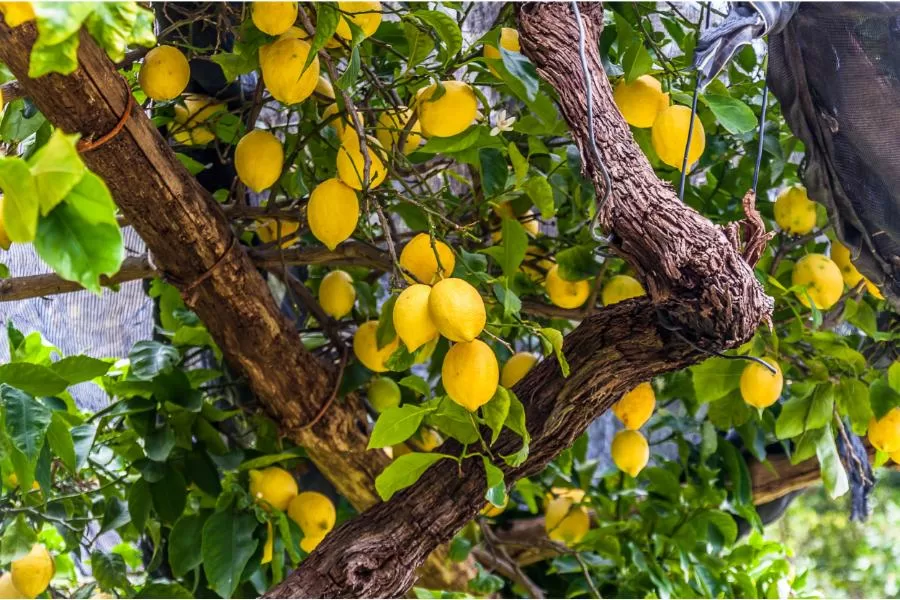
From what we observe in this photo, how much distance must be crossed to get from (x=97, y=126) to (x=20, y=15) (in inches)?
13.0

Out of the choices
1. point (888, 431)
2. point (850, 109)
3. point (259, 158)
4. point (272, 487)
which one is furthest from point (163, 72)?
point (888, 431)

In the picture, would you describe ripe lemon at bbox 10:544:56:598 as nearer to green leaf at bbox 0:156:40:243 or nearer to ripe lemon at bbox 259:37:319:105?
ripe lemon at bbox 259:37:319:105

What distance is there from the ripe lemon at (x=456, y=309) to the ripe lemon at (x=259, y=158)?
27 cm

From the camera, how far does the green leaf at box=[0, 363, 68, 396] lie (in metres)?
0.72

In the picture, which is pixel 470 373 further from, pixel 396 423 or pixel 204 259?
pixel 204 259

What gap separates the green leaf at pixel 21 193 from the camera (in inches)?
14.3

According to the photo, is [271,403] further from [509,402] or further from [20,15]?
[20,15]

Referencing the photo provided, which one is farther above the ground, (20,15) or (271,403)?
(20,15)

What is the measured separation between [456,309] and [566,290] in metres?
0.35

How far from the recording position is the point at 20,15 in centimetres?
38

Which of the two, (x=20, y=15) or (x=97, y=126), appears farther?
(x=97, y=126)

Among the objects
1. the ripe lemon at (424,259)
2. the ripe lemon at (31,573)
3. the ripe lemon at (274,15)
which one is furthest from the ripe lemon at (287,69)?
the ripe lemon at (31,573)

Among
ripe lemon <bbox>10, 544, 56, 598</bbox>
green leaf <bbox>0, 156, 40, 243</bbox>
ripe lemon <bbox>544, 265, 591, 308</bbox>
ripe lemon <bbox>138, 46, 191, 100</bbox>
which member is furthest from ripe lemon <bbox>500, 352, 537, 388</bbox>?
green leaf <bbox>0, 156, 40, 243</bbox>

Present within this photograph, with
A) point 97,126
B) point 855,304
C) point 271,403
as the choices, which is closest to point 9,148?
point 97,126
